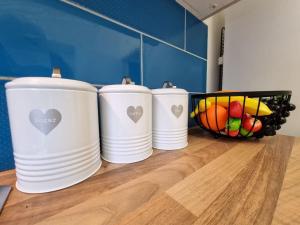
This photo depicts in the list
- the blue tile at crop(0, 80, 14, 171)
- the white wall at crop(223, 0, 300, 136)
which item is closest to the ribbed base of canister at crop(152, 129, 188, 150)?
the blue tile at crop(0, 80, 14, 171)

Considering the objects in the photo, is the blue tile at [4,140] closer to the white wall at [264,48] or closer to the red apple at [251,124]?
the red apple at [251,124]

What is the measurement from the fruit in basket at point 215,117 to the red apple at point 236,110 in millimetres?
24

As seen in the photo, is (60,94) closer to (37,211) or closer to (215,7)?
(37,211)

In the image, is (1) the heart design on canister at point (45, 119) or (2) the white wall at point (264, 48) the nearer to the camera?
(1) the heart design on canister at point (45, 119)

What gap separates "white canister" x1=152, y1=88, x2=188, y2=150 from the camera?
1.24 ft

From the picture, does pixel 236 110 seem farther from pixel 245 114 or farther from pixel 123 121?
pixel 123 121

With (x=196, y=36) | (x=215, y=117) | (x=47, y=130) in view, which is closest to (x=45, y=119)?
(x=47, y=130)

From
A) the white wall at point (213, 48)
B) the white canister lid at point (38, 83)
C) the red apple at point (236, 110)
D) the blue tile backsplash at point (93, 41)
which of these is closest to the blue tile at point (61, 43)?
the blue tile backsplash at point (93, 41)

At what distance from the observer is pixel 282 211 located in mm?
172

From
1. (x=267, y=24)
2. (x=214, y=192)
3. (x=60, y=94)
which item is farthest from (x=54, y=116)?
(x=267, y=24)

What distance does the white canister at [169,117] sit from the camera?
0.38 meters

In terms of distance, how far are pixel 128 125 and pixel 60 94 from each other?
14 cm

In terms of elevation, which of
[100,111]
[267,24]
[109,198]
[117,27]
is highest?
[267,24]

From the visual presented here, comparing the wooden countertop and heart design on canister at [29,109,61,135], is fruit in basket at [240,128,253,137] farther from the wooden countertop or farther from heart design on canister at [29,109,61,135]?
heart design on canister at [29,109,61,135]
